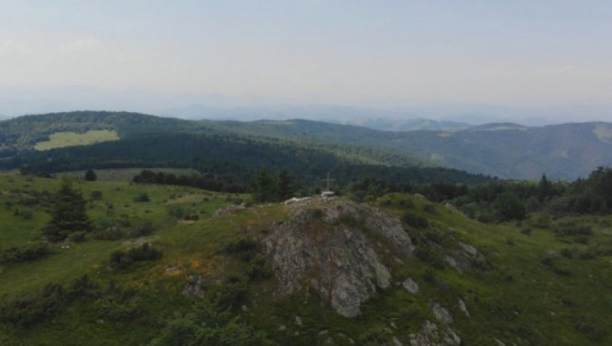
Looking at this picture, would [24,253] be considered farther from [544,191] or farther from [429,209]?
[544,191]

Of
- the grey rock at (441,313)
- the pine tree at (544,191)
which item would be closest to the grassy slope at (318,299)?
the grey rock at (441,313)

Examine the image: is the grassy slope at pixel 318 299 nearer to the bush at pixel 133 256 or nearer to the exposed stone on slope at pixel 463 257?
the bush at pixel 133 256

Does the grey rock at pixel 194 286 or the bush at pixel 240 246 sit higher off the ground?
the bush at pixel 240 246

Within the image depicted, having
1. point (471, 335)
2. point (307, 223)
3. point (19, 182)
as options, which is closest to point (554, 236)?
point (471, 335)

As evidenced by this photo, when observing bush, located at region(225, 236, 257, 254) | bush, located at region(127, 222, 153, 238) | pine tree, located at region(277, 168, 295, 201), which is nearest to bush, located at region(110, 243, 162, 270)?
bush, located at region(225, 236, 257, 254)

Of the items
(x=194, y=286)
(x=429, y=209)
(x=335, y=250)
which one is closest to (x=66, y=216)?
(x=194, y=286)

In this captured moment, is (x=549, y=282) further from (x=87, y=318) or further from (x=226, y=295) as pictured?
(x=87, y=318)
